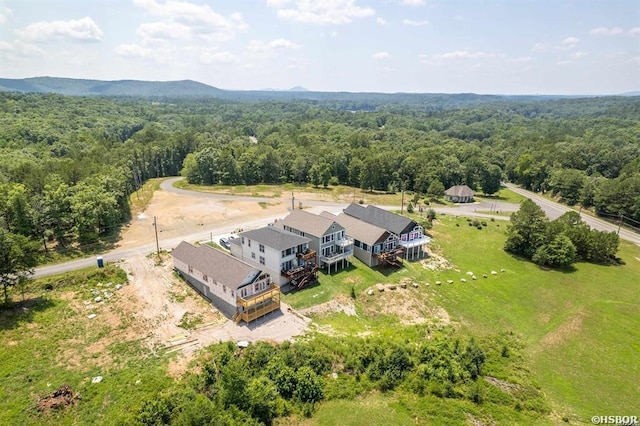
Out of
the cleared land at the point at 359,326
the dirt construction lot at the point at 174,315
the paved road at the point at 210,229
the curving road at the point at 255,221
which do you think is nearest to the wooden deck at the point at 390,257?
the cleared land at the point at 359,326

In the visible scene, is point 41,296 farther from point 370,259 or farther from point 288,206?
point 288,206

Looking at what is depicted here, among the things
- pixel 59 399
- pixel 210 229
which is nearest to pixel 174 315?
pixel 59 399

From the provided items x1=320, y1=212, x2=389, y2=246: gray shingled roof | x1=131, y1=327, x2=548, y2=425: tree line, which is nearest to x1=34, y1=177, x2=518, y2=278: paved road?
x1=320, y1=212, x2=389, y2=246: gray shingled roof

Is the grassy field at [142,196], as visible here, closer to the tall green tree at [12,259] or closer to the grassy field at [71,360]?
the tall green tree at [12,259]

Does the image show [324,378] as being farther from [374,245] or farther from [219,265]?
[374,245]

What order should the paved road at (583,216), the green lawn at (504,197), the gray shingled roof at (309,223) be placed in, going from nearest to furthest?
1. the gray shingled roof at (309,223)
2. the paved road at (583,216)
3. the green lawn at (504,197)

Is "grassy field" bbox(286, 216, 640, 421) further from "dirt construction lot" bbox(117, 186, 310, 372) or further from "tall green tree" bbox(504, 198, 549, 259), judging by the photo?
"dirt construction lot" bbox(117, 186, 310, 372)
